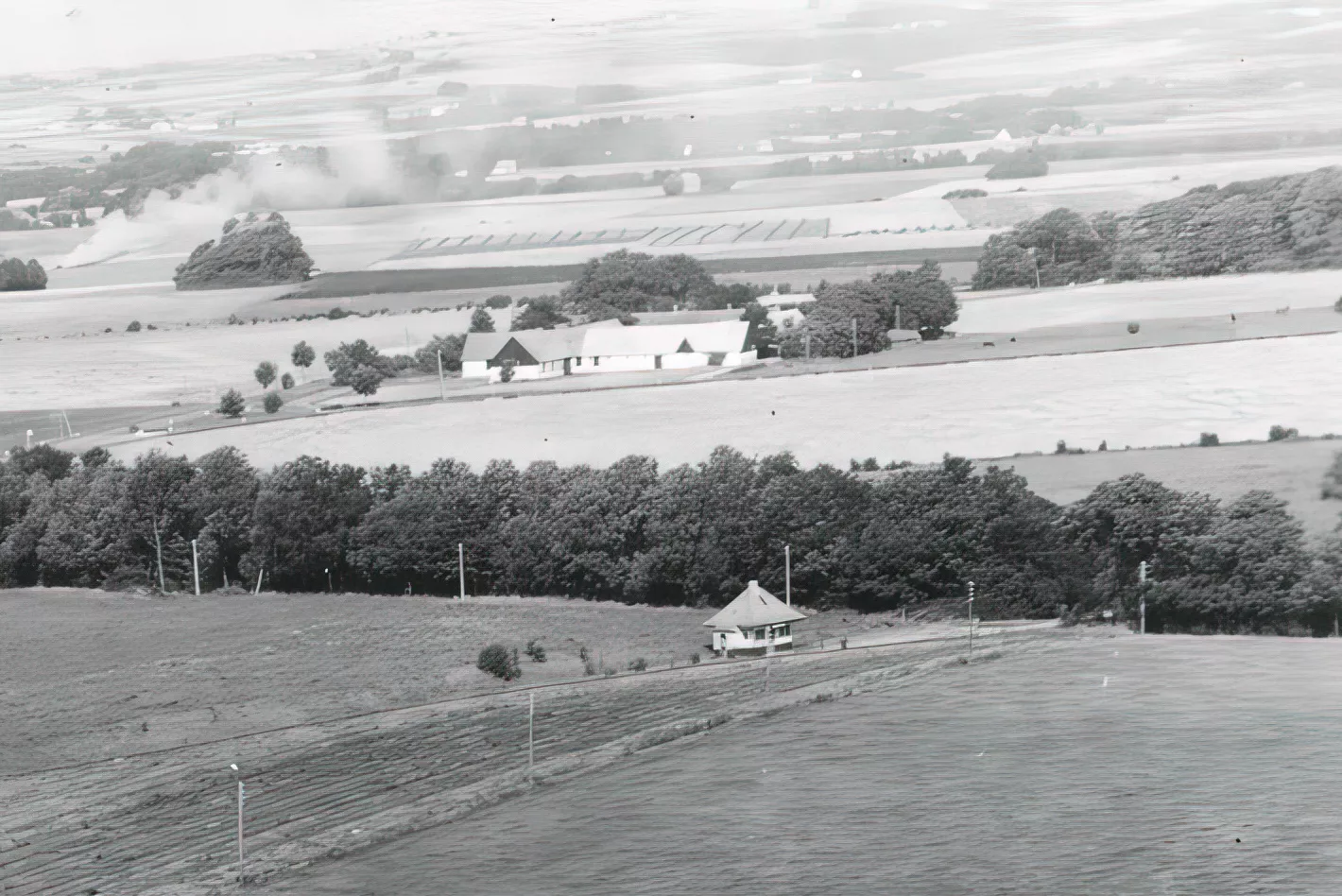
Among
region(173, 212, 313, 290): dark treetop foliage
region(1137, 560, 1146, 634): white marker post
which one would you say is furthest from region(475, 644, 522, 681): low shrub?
region(173, 212, 313, 290): dark treetop foliage

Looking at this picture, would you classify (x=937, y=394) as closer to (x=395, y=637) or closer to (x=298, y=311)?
(x=395, y=637)

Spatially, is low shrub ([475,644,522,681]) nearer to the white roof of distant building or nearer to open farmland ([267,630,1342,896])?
open farmland ([267,630,1342,896])

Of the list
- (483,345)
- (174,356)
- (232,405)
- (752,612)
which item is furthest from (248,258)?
(752,612)

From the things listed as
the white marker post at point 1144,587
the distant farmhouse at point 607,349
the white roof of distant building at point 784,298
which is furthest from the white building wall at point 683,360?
the white marker post at point 1144,587

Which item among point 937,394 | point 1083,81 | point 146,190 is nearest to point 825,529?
point 937,394

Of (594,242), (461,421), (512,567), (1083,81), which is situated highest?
(1083,81)

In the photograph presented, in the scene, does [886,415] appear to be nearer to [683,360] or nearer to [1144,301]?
[683,360]
